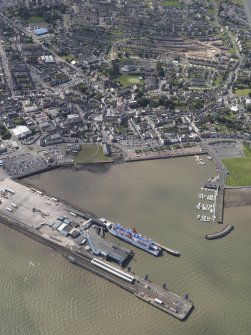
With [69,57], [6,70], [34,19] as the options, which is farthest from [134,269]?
[34,19]

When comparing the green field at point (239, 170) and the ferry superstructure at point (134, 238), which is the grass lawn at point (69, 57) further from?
the ferry superstructure at point (134, 238)

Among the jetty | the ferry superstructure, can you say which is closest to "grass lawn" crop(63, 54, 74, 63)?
the ferry superstructure

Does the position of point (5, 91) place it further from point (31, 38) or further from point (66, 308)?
point (66, 308)

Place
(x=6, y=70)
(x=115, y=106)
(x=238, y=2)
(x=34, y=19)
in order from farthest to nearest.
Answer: (x=238, y=2) < (x=34, y=19) < (x=6, y=70) < (x=115, y=106)

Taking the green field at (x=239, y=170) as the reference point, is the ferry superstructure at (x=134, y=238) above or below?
above

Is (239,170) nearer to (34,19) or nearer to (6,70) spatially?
(6,70)

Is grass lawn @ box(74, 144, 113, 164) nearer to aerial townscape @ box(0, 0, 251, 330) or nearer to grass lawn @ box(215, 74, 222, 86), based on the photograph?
aerial townscape @ box(0, 0, 251, 330)

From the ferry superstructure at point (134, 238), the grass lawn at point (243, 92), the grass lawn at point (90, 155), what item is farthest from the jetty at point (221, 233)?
the grass lawn at point (243, 92)
